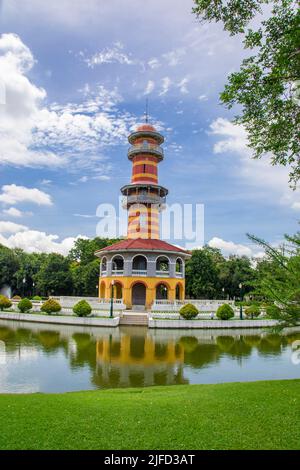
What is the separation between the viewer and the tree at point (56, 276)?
156 feet

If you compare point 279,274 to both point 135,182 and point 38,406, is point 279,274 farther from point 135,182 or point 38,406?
point 135,182

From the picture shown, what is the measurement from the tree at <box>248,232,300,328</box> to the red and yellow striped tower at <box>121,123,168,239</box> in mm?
31336

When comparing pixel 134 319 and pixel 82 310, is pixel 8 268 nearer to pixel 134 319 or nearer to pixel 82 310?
pixel 82 310

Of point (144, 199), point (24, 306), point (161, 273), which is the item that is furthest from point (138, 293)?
point (24, 306)

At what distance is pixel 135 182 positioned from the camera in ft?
132

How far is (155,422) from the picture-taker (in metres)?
5.73

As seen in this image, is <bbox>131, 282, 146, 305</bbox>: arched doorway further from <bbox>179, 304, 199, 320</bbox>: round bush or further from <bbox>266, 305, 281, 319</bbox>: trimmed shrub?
<bbox>266, 305, 281, 319</bbox>: trimmed shrub

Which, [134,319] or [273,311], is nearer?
[273,311]

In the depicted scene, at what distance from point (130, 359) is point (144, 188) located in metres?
26.7

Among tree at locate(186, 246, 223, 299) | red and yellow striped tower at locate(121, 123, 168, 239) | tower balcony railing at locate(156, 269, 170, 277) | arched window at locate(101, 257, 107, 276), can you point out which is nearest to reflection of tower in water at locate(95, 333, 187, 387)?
tower balcony railing at locate(156, 269, 170, 277)

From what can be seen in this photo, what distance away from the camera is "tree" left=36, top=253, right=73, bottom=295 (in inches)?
1866

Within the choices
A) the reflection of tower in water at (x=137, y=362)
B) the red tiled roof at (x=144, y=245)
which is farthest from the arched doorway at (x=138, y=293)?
the reflection of tower in water at (x=137, y=362)
